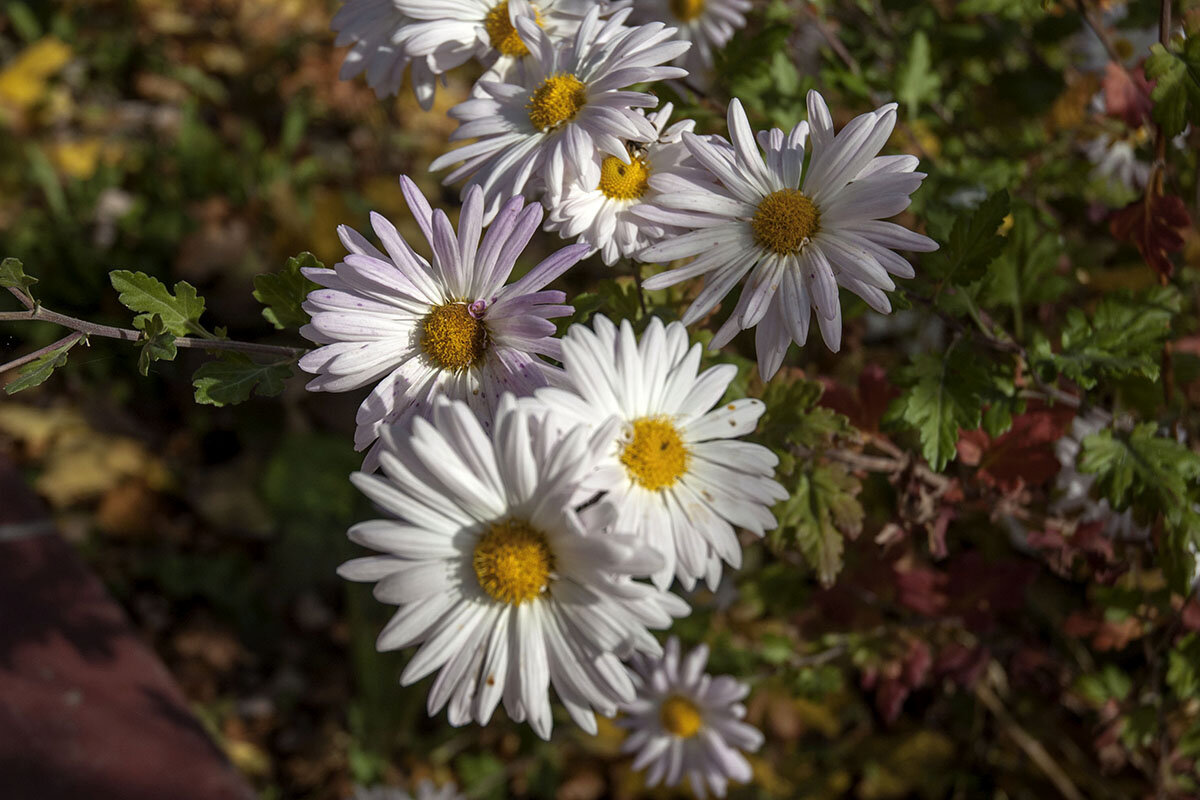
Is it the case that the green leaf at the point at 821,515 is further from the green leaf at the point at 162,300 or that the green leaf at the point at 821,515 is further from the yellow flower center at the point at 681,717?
the green leaf at the point at 162,300

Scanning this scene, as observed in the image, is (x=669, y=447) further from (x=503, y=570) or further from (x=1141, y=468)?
(x=1141, y=468)

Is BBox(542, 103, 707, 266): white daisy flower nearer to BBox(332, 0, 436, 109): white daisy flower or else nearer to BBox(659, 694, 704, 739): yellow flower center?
BBox(332, 0, 436, 109): white daisy flower

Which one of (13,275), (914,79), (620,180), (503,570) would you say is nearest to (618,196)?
(620,180)

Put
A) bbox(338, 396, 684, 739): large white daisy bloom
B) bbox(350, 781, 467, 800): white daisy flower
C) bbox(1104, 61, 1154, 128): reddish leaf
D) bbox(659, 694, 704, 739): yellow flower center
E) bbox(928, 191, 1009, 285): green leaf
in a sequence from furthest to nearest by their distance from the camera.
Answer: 1. bbox(350, 781, 467, 800): white daisy flower
2. bbox(659, 694, 704, 739): yellow flower center
3. bbox(1104, 61, 1154, 128): reddish leaf
4. bbox(928, 191, 1009, 285): green leaf
5. bbox(338, 396, 684, 739): large white daisy bloom

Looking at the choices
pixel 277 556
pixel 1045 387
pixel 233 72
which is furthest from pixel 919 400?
pixel 233 72

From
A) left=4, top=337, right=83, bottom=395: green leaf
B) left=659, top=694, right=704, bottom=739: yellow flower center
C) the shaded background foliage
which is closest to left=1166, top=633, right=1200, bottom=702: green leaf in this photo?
the shaded background foliage
